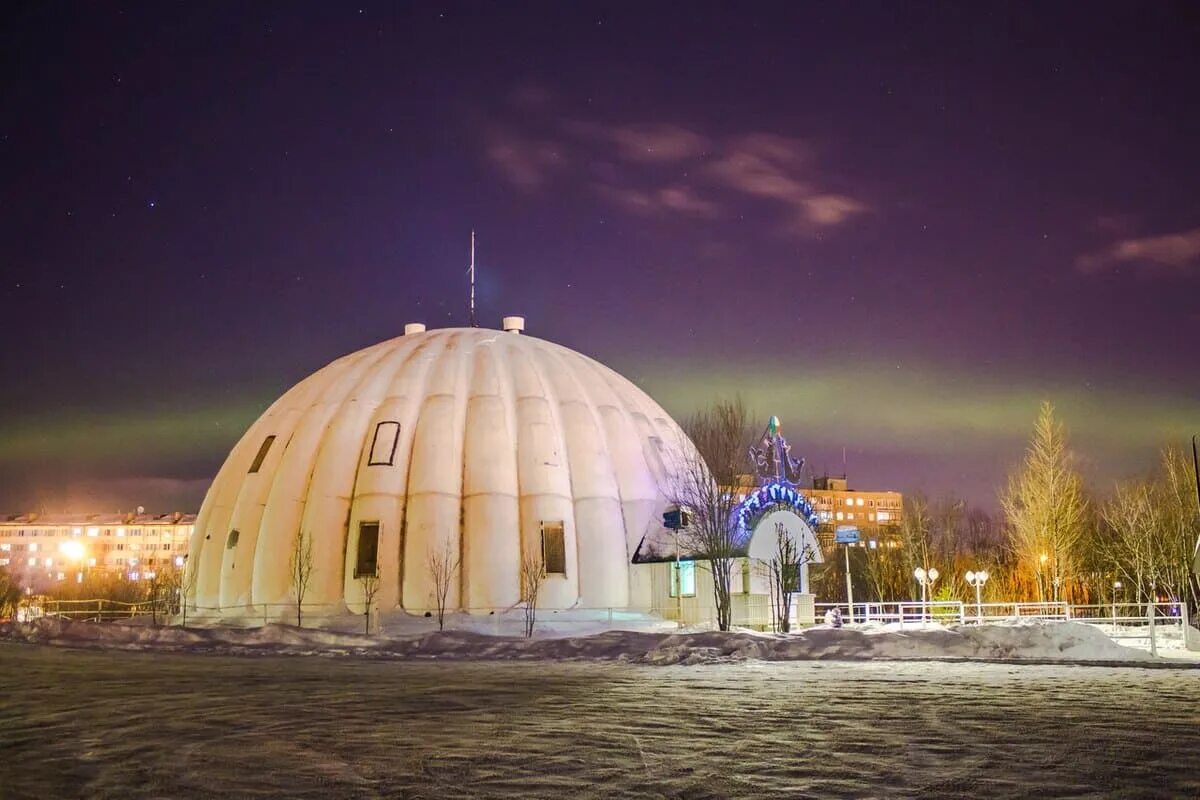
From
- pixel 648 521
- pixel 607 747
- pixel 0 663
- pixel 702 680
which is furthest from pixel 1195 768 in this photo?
pixel 648 521

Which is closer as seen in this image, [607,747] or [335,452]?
[607,747]

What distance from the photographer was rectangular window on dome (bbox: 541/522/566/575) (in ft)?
119

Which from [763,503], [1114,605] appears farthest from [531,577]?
[1114,605]

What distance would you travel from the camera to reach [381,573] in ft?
118

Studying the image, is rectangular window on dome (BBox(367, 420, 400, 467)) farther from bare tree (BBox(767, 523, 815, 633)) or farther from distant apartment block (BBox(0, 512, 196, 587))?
distant apartment block (BBox(0, 512, 196, 587))

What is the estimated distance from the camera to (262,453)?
136 feet

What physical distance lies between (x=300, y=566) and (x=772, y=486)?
56.2ft

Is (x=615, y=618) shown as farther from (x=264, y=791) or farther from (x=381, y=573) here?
(x=264, y=791)

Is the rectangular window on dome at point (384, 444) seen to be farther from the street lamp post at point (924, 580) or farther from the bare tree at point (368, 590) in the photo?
the street lamp post at point (924, 580)

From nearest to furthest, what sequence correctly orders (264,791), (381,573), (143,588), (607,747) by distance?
(264,791), (607,747), (381,573), (143,588)

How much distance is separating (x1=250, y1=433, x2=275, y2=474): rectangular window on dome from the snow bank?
9.63 meters

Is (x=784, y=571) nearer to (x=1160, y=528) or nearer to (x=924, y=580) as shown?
(x=924, y=580)

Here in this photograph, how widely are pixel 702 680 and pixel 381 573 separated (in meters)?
20.3

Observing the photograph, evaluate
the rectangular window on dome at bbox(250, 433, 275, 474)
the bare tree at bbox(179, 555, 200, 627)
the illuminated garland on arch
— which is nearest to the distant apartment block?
the bare tree at bbox(179, 555, 200, 627)
